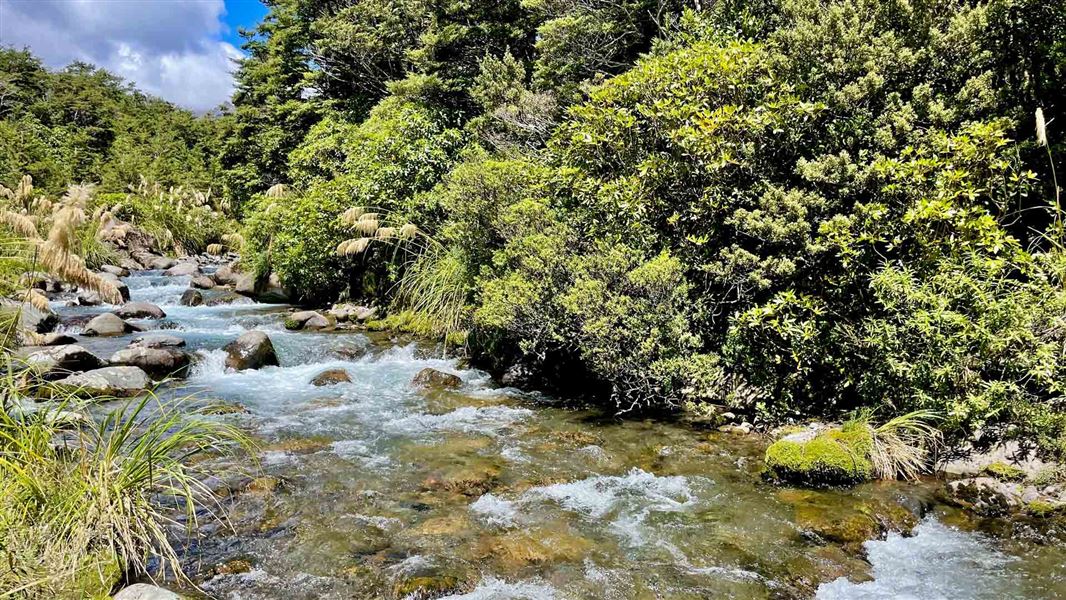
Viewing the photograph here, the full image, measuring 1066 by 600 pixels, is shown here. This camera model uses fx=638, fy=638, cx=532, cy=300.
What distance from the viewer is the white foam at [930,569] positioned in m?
5.54

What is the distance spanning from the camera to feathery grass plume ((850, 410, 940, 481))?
7.75 meters

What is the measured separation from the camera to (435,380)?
12.7 meters

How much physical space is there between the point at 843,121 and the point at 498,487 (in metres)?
7.02

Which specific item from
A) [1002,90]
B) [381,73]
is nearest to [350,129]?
[381,73]

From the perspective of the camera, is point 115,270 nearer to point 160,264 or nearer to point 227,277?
point 227,277

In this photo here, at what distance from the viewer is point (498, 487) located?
790 centimetres

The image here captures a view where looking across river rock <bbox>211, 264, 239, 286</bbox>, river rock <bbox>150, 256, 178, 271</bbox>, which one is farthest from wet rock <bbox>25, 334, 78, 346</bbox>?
river rock <bbox>150, 256, 178, 271</bbox>

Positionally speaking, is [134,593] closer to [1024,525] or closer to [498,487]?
[498,487]

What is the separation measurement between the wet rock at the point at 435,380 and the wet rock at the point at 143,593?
25.7 ft

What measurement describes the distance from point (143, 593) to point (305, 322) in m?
13.7

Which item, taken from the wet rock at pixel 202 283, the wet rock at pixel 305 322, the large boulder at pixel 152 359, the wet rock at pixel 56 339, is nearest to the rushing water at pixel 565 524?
the large boulder at pixel 152 359

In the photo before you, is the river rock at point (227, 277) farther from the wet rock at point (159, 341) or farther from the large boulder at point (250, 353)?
the large boulder at point (250, 353)

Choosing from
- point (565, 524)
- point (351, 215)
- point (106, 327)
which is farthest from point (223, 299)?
point (565, 524)

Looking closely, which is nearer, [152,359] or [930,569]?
[930,569]
